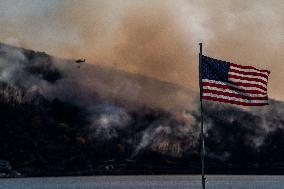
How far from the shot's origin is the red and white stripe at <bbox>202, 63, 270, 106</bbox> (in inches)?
2564

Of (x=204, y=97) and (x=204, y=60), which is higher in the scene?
(x=204, y=60)

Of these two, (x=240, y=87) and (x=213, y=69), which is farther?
(x=240, y=87)

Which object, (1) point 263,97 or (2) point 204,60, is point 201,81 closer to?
(2) point 204,60

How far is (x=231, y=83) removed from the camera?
6650 cm

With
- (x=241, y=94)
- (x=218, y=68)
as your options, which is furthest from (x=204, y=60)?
(x=241, y=94)

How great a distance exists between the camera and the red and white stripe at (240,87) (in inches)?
2564

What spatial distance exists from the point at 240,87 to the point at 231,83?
1.38 metres

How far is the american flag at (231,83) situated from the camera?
65000 millimetres

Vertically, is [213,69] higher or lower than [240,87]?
higher

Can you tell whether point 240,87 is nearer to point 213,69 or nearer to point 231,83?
point 231,83

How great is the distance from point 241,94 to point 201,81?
5424 millimetres

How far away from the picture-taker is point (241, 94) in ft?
220

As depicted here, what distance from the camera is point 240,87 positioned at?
67188 millimetres

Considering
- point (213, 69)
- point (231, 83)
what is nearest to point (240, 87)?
point (231, 83)
